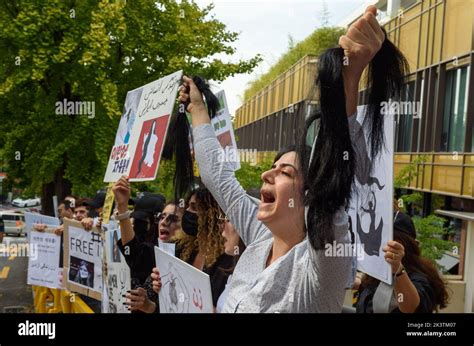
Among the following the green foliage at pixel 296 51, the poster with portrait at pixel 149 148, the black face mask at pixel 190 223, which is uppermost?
the green foliage at pixel 296 51

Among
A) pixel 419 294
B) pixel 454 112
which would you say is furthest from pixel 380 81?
pixel 454 112

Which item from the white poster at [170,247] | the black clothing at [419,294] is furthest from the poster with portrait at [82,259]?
the black clothing at [419,294]

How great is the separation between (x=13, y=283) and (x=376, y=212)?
19.3 feet

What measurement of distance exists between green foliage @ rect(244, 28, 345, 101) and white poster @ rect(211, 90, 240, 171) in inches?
15.0

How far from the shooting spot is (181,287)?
2.32 m

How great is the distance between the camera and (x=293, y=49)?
3074mm

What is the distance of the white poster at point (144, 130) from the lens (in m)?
2.46

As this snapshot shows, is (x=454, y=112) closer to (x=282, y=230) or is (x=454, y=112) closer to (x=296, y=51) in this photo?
(x=296, y=51)

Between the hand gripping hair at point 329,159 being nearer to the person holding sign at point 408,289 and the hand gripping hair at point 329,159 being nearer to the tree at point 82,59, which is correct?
the person holding sign at point 408,289

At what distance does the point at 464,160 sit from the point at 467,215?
0.42 meters

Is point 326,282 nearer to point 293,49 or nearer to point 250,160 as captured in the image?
point 293,49

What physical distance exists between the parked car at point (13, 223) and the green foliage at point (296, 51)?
256 cm
